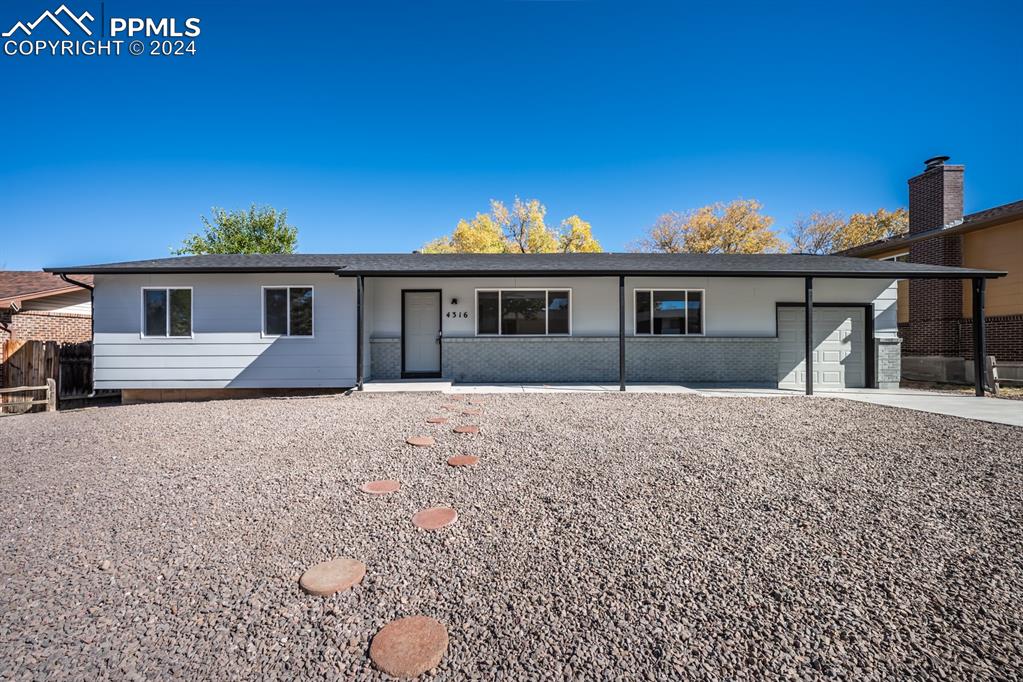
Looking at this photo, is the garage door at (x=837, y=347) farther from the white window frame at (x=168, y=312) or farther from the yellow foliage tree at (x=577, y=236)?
the yellow foliage tree at (x=577, y=236)

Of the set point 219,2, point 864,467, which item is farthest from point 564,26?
point 864,467

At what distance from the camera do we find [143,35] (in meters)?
8.52

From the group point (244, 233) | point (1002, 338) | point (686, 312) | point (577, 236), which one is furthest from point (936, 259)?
point (244, 233)

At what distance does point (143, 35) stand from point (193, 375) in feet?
22.4

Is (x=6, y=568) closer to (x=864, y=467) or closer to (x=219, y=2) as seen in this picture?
(x=864, y=467)

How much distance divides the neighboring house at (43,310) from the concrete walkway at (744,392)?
31.2 ft

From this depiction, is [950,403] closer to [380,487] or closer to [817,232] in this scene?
[380,487]

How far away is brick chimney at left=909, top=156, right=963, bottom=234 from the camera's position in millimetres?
12664

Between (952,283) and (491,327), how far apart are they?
1289 cm

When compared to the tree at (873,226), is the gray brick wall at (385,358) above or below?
below

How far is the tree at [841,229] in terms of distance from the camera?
28.6 meters

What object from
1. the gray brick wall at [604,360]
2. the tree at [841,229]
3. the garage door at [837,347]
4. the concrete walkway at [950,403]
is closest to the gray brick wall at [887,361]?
the garage door at [837,347]

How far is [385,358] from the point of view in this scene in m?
9.91

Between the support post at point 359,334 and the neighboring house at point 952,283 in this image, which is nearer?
the support post at point 359,334
